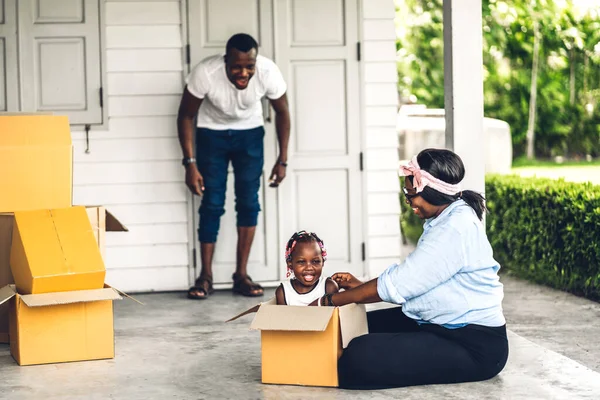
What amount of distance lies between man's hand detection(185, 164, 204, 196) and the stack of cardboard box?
1375mm

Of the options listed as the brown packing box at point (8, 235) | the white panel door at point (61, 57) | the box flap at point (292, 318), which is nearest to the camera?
the box flap at point (292, 318)

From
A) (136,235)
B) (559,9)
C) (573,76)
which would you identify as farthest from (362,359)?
(573,76)

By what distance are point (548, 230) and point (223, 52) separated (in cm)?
260

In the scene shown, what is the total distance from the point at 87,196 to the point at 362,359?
327 centimetres

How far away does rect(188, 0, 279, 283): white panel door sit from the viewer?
6898mm

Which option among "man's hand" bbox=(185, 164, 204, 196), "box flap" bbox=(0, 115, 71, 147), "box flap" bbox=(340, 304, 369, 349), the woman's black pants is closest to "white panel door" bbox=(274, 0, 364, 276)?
"man's hand" bbox=(185, 164, 204, 196)

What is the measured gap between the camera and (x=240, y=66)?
6215mm

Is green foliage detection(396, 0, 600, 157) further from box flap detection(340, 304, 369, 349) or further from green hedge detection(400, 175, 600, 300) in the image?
box flap detection(340, 304, 369, 349)

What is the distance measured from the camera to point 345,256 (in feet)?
23.6

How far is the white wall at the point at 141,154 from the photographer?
6875mm

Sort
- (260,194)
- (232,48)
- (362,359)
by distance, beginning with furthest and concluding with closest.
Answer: (260,194)
(232,48)
(362,359)

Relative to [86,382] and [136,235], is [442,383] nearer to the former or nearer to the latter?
[86,382]

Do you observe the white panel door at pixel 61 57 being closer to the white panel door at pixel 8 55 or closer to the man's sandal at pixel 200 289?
the white panel door at pixel 8 55

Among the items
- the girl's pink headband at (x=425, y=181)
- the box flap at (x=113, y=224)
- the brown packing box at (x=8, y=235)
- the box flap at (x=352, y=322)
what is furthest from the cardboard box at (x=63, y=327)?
the girl's pink headband at (x=425, y=181)
